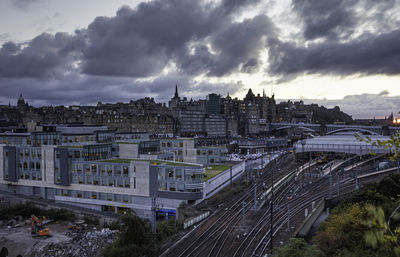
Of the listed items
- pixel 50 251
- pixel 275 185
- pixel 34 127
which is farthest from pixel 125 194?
pixel 34 127

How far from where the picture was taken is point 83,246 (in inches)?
1187

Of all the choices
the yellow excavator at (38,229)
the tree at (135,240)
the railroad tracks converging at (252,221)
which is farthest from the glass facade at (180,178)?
the yellow excavator at (38,229)

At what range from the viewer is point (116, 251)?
2438 cm

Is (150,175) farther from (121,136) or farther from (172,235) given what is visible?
(121,136)

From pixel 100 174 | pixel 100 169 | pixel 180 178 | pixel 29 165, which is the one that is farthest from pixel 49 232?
pixel 29 165

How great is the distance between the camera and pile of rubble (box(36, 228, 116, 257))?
2912 centimetres

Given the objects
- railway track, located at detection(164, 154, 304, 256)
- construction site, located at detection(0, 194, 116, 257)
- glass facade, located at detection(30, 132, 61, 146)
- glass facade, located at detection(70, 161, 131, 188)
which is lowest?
construction site, located at detection(0, 194, 116, 257)

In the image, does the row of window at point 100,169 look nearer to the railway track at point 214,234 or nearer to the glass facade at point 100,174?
the glass facade at point 100,174

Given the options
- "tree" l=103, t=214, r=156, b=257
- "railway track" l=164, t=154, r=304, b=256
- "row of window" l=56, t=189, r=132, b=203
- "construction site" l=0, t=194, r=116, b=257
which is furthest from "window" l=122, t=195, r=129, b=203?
"tree" l=103, t=214, r=156, b=257

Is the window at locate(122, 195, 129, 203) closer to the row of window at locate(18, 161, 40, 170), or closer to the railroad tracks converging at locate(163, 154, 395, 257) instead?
the railroad tracks converging at locate(163, 154, 395, 257)

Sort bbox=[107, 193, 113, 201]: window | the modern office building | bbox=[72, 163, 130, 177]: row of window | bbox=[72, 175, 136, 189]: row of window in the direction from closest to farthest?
the modern office building, bbox=[72, 175, 136, 189]: row of window, bbox=[72, 163, 130, 177]: row of window, bbox=[107, 193, 113, 201]: window

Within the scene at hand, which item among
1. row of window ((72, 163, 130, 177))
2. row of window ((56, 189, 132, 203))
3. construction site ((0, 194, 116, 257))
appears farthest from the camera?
row of window ((56, 189, 132, 203))

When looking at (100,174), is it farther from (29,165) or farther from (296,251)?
(296,251)

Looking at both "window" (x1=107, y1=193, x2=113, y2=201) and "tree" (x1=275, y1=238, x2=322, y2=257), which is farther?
"window" (x1=107, y1=193, x2=113, y2=201)
